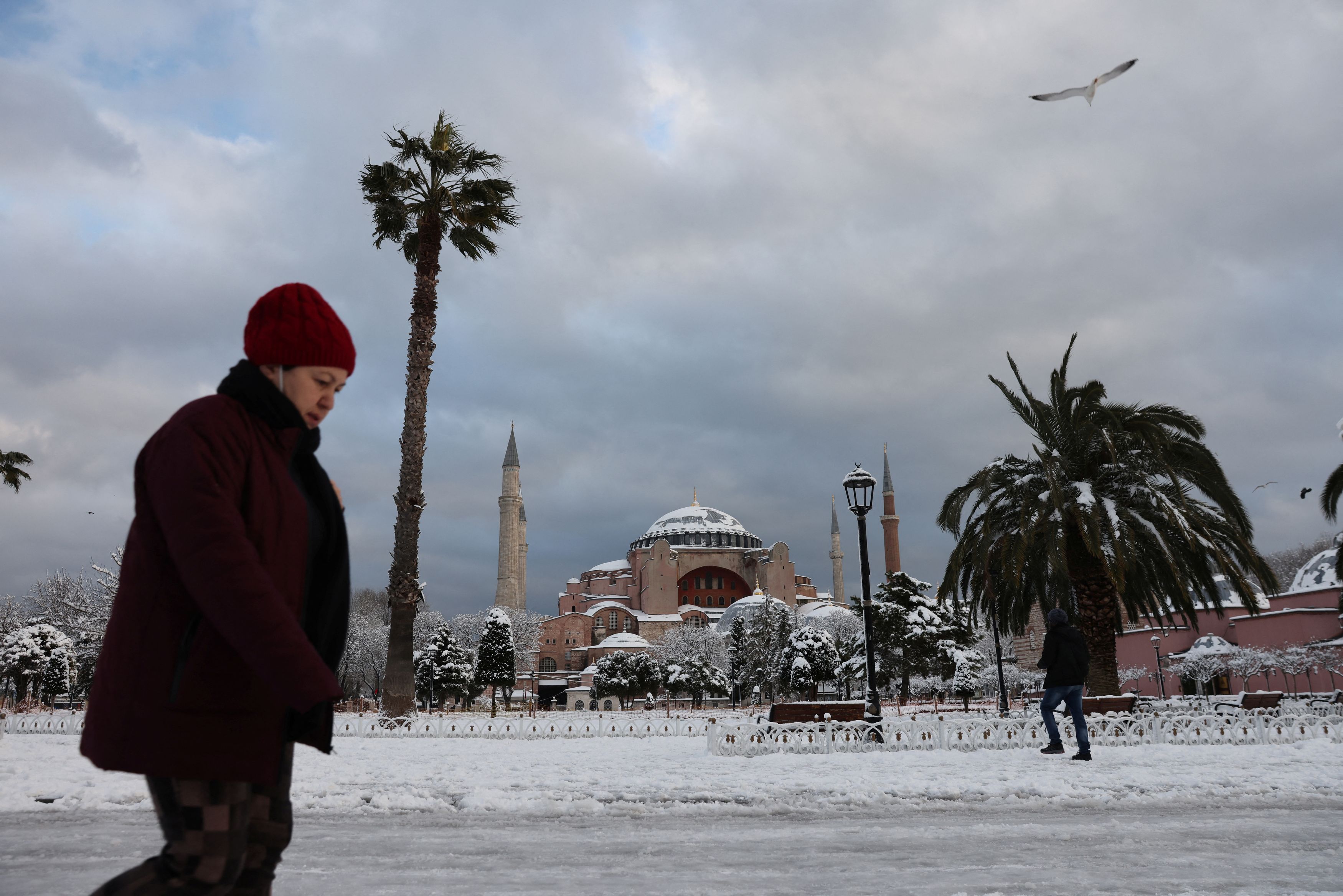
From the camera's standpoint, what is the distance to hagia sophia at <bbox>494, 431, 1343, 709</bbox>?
54.1 meters

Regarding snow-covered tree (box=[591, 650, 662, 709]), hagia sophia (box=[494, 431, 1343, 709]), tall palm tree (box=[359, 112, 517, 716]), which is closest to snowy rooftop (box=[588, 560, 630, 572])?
hagia sophia (box=[494, 431, 1343, 709])

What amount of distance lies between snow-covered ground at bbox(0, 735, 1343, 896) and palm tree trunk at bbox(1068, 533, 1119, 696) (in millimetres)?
4659

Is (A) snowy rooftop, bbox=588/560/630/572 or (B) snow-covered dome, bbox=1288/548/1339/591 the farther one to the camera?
(A) snowy rooftop, bbox=588/560/630/572

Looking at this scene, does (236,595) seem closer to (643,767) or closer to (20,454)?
(643,767)

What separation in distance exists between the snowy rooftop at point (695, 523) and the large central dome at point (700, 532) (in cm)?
4

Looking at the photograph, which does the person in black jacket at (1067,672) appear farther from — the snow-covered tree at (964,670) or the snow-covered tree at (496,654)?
the snow-covered tree at (496,654)

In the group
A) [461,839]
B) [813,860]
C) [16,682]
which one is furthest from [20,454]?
[813,860]

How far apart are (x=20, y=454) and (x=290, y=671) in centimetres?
2490

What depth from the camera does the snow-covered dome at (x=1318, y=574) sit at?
1142 inches

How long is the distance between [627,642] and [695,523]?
25.6m

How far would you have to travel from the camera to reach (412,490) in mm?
15672

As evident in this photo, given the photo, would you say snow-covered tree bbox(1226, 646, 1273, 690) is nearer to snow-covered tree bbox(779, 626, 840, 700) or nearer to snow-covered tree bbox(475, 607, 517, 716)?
snow-covered tree bbox(779, 626, 840, 700)

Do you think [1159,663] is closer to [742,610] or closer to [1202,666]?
[1202,666]

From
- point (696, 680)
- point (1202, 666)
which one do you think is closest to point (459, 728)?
point (696, 680)
